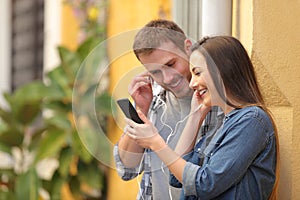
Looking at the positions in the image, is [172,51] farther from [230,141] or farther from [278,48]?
[278,48]

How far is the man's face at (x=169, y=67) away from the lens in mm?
2105

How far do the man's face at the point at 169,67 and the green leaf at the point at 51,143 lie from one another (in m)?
3.89

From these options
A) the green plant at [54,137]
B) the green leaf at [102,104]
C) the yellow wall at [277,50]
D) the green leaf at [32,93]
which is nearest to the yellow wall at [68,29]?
the green plant at [54,137]

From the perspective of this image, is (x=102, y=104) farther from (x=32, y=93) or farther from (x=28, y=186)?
(x=32, y=93)

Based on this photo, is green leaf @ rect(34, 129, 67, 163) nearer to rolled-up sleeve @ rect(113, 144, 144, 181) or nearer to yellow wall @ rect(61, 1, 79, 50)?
yellow wall @ rect(61, 1, 79, 50)

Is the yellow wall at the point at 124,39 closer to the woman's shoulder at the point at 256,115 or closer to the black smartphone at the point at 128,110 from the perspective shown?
the black smartphone at the point at 128,110

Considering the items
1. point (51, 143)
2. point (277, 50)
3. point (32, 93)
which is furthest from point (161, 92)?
point (32, 93)

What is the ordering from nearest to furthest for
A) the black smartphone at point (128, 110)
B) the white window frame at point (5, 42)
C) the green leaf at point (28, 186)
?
the black smartphone at point (128, 110) < the green leaf at point (28, 186) < the white window frame at point (5, 42)

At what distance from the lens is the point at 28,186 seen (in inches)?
227

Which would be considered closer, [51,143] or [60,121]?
[51,143]

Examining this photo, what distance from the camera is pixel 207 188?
200 centimetres

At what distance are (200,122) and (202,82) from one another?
0.13 m

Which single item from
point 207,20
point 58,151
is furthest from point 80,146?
point 207,20

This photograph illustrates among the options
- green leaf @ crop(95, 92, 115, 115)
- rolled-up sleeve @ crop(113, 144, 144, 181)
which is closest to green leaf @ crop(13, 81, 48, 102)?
green leaf @ crop(95, 92, 115, 115)
